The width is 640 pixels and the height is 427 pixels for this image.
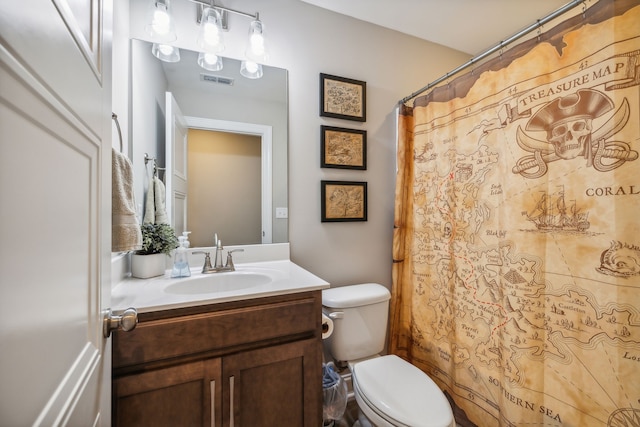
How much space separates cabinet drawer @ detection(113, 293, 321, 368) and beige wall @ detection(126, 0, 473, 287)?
1.90 feet

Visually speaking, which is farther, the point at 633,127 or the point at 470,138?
the point at 470,138

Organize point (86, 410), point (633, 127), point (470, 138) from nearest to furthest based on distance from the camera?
point (86, 410) → point (633, 127) → point (470, 138)

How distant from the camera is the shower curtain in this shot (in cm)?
83

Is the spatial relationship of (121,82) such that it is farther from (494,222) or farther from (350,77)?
(494,222)

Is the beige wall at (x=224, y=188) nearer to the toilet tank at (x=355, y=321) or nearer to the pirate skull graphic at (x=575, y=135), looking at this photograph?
the toilet tank at (x=355, y=321)

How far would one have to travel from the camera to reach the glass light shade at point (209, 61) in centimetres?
146

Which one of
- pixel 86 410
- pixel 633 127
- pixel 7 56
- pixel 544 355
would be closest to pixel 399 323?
pixel 544 355

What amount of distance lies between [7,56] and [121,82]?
1129 mm

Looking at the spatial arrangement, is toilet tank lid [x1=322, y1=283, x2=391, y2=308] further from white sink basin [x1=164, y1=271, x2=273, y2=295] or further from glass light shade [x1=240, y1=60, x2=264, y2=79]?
glass light shade [x1=240, y1=60, x2=264, y2=79]

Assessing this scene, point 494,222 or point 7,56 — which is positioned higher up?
point 7,56

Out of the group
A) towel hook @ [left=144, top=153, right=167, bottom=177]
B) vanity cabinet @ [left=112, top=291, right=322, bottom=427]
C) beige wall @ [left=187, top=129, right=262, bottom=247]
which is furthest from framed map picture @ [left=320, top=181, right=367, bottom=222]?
towel hook @ [left=144, top=153, right=167, bottom=177]

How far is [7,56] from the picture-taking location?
28 centimetres

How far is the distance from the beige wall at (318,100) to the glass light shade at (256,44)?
0.21 feet

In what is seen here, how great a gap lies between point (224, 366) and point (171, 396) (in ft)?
0.61
